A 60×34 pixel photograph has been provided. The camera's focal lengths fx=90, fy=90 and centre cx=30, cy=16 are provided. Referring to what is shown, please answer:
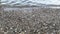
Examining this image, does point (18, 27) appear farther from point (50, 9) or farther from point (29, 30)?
point (50, 9)

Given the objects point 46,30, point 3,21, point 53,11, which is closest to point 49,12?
point 53,11

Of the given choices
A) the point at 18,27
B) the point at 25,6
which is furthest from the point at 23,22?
the point at 25,6

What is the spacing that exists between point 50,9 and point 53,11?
0.03 m

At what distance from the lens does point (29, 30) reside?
41cm

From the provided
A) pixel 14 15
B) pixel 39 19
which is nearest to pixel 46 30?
pixel 39 19

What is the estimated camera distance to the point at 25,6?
56 centimetres

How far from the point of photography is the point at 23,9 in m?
0.52

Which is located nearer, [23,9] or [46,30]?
[46,30]

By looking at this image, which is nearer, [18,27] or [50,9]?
[18,27]

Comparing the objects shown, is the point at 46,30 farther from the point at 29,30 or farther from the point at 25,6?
the point at 25,6

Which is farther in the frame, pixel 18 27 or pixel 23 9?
pixel 23 9

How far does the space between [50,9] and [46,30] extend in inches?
6.4

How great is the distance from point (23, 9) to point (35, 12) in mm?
75

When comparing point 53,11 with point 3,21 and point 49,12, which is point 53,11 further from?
point 3,21
